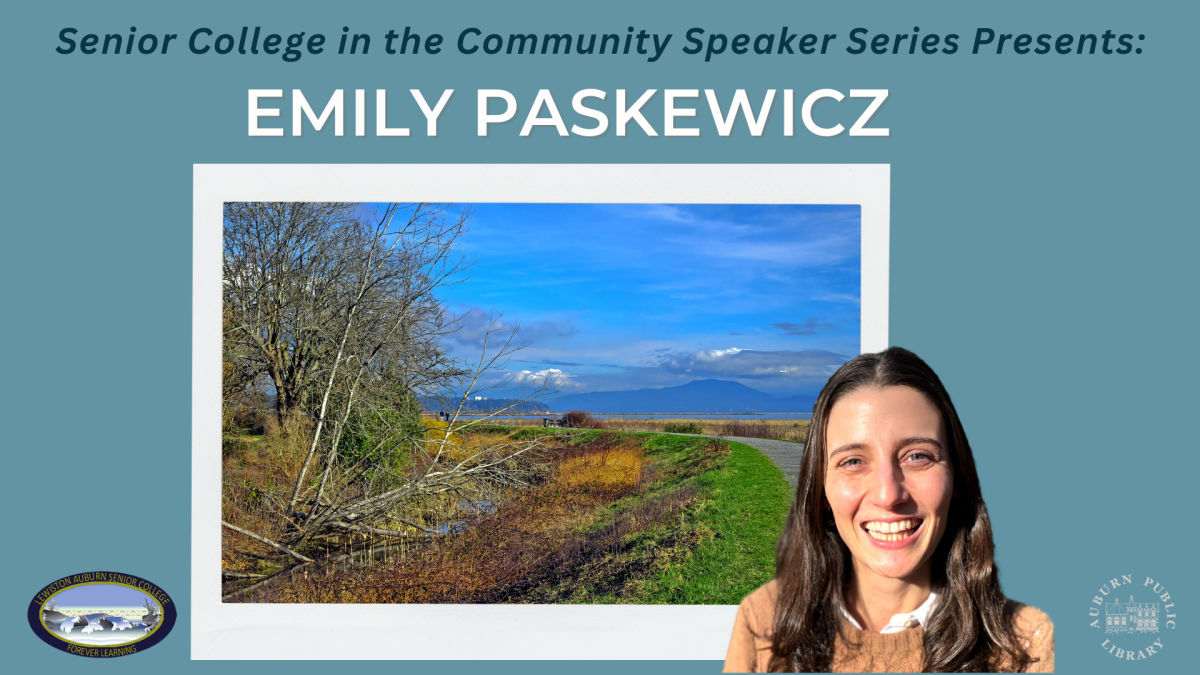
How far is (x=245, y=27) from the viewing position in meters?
5.83

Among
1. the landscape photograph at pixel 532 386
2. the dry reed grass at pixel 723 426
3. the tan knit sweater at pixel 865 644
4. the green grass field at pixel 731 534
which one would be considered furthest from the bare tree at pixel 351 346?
the tan knit sweater at pixel 865 644

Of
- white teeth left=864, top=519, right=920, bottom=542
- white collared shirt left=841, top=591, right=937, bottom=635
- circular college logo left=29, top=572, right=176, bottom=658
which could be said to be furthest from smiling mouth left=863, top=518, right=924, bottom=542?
circular college logo left=29, top=572, right=176, bottom=658

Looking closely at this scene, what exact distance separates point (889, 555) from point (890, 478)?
0.94 feet

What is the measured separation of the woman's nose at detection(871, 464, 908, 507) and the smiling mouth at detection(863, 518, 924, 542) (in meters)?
0.07

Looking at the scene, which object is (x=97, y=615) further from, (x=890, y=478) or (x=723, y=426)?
(x=890, y=478)

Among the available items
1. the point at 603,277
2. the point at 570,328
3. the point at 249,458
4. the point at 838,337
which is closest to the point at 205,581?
the point at 249,458

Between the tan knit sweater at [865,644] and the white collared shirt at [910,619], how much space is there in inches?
0.9

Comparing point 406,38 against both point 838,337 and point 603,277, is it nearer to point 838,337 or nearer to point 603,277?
point 603,277

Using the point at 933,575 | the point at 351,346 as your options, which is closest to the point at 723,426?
the point at 351,346

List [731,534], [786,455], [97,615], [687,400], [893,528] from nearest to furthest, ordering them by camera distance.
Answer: [893,528] < [97,615] < [731,534] < [786,455] < [687,400]

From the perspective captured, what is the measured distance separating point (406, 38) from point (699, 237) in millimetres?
2470

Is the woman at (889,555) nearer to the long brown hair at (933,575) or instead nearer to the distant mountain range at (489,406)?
the long brown hair at (933,575)

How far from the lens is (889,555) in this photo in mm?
3266

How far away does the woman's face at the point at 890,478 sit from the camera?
10.7 ft
